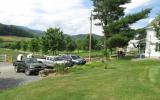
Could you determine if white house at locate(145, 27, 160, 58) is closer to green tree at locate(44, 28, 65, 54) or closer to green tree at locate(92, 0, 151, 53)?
green tree at locate(92, 0, 151, 53)

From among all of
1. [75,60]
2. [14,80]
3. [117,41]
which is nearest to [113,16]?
[117,41]

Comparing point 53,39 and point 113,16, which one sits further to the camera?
point 53,39

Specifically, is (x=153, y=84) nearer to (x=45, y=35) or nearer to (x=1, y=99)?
(x=1, y=99)

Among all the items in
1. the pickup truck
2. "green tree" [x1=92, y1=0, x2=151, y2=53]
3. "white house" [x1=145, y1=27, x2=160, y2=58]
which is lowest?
the pickup truck

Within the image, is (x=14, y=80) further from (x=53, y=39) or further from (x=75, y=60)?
(x=53, y=39)

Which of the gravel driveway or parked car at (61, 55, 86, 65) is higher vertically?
parked car at (61, 55, 86, 65)

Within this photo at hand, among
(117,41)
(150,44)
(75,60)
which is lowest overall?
(75,60)

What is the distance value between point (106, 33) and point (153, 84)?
44301mm

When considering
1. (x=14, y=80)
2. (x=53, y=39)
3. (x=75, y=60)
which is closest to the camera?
(x=14, y=80)

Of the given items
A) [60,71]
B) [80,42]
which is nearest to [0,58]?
[60,71]

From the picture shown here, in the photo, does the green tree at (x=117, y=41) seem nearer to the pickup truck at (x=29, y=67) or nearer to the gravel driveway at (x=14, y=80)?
the pickup truck at (x=29, y=67)

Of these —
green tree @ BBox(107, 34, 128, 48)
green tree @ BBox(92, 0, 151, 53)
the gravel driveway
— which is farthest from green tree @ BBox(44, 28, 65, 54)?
the gravel driveway

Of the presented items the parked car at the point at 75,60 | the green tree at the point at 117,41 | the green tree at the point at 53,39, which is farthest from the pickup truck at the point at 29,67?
the green tree at the point at 53,39

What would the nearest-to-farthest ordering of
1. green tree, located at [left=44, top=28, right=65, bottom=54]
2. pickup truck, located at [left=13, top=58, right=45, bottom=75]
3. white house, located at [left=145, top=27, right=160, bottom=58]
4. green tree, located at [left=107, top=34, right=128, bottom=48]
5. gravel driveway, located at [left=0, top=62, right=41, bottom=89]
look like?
gravel driveway, located at [left=0, top=62, right=41, bottom=89], pickup truck, located at [left=13, top=58, right=45, bottom=75], green tree, located at [left=107, top=34, right=128, bottom=48], white house, located at [left=145, top=27, right=160, bottom=58], green tree, located at [left=44, top=28, right=65, bottom=54]
